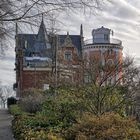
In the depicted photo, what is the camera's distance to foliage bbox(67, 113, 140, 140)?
551 inches

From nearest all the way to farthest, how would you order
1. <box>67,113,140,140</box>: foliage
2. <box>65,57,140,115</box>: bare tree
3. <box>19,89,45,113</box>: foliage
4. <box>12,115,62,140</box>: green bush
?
1. <box>67,113,140,140</box>: foliage
2. <box>12,115,62,140</box>: green bush
3. <box>65,57,140,115</box>: bare tree
4. <box>19,89,45,113</box>: foliage

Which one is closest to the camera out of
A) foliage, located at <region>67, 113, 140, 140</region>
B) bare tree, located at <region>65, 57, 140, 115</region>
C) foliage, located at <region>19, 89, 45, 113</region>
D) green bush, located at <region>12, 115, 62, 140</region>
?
foliage, located at <region>67, 113, 140, 140</region>

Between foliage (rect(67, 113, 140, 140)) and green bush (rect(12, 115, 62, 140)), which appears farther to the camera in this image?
green bush (rect(12, 115, 62, 140))

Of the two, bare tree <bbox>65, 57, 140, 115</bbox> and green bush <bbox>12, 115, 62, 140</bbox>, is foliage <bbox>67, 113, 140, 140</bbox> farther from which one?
bare tree <bbox>65, 57, 140, 115</bbox>

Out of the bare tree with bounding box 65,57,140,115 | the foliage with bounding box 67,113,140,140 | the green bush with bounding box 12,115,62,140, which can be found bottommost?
the green bush with bounding box 12,115,62,140

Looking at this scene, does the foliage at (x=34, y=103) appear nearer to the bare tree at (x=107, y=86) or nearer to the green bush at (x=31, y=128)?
the green bush at (x=31, y=128)

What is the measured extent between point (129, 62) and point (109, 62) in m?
1.14

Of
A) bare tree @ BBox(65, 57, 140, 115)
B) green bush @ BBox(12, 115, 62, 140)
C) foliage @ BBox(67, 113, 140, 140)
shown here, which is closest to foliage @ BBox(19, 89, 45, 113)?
green bush @ BBox(12, 115, 62, 140)

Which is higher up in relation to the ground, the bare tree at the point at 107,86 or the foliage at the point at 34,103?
the bare tree at the point at 107,86

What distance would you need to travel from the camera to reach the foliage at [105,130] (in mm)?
14008

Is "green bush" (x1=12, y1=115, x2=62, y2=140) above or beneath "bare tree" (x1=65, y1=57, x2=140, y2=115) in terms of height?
beneath

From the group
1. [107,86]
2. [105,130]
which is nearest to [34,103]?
[107,86]

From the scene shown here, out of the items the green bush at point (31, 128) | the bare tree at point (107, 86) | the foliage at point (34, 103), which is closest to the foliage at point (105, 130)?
the green bush at point (31, 128)

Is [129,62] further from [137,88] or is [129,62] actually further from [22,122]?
[22,122]
